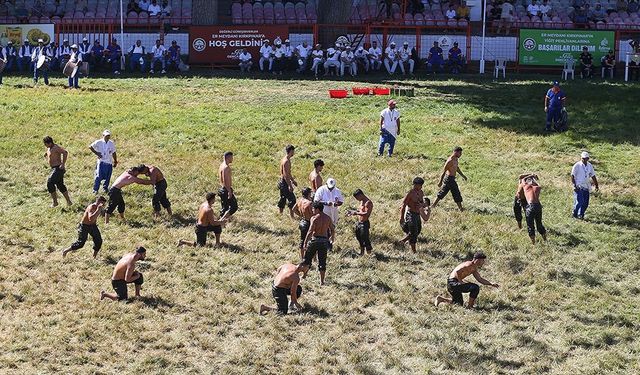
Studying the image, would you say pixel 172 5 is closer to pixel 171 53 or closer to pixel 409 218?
pixel 171 53

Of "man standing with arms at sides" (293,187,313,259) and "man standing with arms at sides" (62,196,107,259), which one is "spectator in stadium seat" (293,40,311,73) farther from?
"man standing with arms at sides" (62,196,107,259)

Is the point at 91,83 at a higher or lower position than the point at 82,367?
higher

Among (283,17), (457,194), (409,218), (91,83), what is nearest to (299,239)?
(409,218)

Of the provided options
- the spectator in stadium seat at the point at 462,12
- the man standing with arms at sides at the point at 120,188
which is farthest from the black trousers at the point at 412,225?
the spectator in stadium seat at the point at 462,12

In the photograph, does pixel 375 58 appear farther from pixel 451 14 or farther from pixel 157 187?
pixel 157 187

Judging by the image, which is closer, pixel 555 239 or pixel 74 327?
pixel 74 327

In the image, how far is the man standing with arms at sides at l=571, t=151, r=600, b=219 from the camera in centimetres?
2288

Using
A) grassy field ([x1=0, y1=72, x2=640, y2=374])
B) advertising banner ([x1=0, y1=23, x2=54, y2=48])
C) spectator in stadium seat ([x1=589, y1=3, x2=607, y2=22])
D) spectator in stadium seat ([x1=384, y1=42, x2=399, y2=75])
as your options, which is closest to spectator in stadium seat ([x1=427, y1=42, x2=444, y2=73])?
spectator in stadium seat ([x1=384, y1=42, x2=399, y2=75])

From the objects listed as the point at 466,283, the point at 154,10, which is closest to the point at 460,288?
the point at 466,283

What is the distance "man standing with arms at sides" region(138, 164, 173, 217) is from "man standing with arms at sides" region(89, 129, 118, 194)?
1.37m

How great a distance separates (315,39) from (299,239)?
19.5m

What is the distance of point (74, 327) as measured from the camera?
57.5ft

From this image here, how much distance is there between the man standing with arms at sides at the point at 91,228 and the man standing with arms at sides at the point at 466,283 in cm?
687

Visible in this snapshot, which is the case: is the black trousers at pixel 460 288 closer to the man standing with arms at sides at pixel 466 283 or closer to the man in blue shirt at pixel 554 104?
the man standing with arms at sides at pixel 466 283
